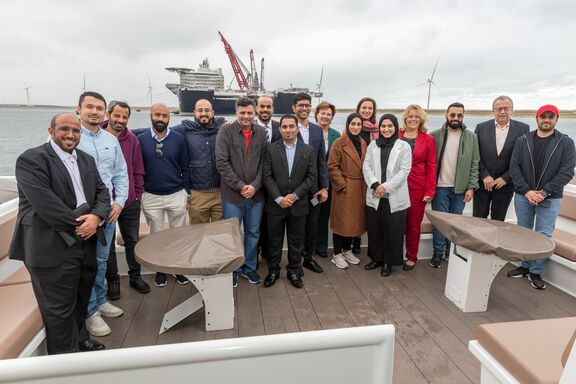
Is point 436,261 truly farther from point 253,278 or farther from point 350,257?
point 253,278

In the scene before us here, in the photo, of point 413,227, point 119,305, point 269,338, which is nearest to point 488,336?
point 269,338

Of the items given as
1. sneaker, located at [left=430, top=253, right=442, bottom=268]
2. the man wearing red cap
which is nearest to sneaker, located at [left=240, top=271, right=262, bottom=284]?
sneaker, located at [left=430, top=253, right=442, bottom=268]

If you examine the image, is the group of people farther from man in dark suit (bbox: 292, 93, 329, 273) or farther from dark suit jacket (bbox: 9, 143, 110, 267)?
dark suit jacket (bbox: 9, 143, 110, 267)

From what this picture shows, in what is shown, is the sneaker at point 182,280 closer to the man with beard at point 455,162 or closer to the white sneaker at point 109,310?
the white sneaker at point 109,310

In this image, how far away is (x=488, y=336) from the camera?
4.82 feet

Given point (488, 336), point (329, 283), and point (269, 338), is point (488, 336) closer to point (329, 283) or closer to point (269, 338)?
point (269, 338)

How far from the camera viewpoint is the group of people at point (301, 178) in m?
2.25

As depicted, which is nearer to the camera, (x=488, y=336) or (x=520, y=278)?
(x=488, y=336)

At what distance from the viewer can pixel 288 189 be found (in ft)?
8.91

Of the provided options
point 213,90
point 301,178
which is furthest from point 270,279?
point 213,90

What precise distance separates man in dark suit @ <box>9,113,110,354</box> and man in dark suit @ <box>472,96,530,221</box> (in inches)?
115

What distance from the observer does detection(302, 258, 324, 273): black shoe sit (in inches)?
121

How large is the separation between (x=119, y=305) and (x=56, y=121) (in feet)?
4.66

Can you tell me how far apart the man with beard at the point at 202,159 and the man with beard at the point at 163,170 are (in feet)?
0.19
